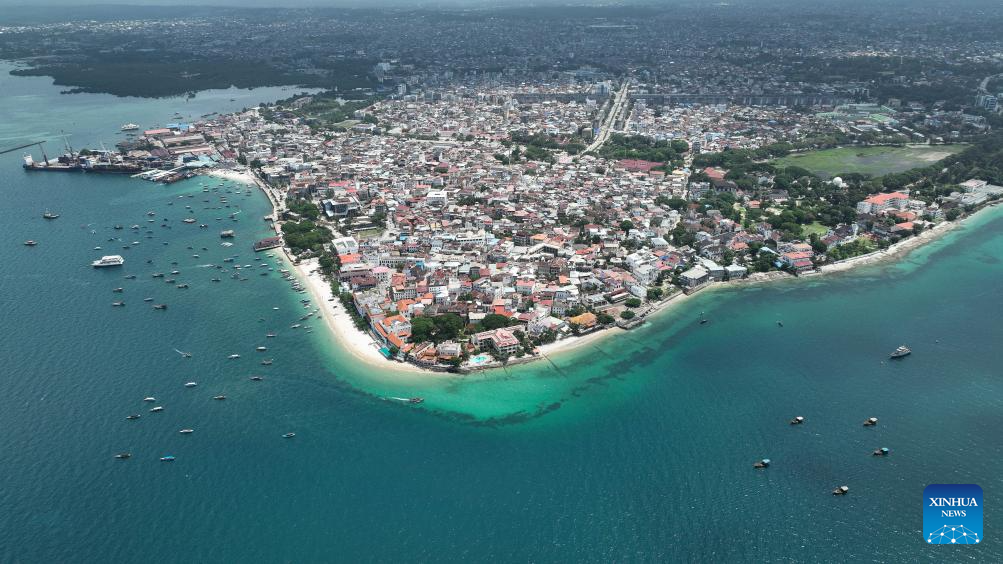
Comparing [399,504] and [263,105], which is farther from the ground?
[263,105]

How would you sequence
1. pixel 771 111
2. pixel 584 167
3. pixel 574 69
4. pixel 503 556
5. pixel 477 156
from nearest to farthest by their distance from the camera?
pixel 503 556
pixel 584 167
pixel 477 156
pixel 771 111
pixel 574 69

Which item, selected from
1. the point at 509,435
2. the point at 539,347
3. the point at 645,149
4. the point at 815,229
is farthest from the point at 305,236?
the point at 645,149

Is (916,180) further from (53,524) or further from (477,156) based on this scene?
(53,524)

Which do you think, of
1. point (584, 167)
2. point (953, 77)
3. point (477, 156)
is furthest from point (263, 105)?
point (953, 77)

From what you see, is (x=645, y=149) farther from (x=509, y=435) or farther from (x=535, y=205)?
(x=509, y=435)

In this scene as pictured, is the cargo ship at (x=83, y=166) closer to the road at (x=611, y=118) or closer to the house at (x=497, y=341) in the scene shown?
the road at (x=611, y=118)

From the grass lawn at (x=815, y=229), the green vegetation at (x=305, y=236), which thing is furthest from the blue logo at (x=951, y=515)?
the green vegetation at (x=305, y=236)

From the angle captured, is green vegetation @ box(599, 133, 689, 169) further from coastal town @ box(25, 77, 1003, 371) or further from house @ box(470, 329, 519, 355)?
house @ box(470, 329, 519, 355)
